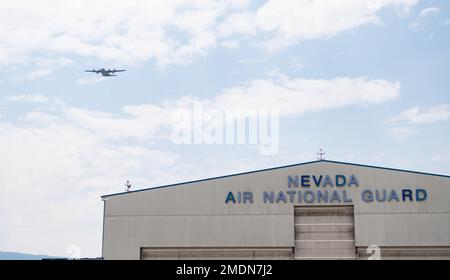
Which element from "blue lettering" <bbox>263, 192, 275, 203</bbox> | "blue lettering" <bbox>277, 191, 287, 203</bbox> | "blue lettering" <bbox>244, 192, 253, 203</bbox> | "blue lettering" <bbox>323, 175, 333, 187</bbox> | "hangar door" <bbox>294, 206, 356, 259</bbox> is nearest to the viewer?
"hangar door" <bbox>294, 206, 356, 259</bbox>

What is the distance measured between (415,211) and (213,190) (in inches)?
696

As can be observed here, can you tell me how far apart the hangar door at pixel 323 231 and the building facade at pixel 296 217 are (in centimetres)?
9

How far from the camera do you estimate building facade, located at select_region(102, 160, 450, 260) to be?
49625 mm

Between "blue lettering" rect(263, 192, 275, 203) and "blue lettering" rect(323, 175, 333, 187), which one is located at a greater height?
"blue lettering" rect(323, 175, 333, 187)

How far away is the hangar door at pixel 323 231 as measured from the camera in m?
50.4

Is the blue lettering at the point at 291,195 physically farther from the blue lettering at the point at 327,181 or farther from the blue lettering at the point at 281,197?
the blue lettering at the point at 327,181

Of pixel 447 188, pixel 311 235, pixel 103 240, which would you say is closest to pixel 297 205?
pixel 311 235

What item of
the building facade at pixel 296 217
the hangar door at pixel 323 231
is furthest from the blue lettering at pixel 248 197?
the hangar door at pixel 323 231

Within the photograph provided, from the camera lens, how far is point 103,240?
52375 millimetres

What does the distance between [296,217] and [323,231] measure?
2649 millimetres

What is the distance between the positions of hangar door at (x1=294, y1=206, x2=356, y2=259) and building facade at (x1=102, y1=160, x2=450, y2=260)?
0.29 feet

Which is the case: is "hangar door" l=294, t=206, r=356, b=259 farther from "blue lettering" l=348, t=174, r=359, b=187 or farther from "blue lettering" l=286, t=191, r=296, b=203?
"blue lettering" l=348, t=174, r=359, b=187

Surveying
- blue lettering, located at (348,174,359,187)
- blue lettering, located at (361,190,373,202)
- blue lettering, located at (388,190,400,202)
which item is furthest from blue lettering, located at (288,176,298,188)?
blue lettering, located at (388,190,400,202)

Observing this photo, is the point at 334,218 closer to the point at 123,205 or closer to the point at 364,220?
the point at 364,220
